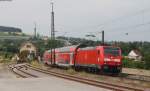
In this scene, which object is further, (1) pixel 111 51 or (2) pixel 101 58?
(1) pixel 111 51

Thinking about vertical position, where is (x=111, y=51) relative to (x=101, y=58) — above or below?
above

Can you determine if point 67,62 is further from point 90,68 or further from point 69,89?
point 69,89

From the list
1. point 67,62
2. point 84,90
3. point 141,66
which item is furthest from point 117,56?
point 141,66

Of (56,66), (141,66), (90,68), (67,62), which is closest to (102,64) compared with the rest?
(90,68)

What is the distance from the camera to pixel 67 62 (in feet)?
166

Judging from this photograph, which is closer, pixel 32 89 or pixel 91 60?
pixel 32 89

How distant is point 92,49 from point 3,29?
14446 centimetres

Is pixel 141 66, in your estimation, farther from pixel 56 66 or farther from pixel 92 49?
pixel 92 49

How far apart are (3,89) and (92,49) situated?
18948mm

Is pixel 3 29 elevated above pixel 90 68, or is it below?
above

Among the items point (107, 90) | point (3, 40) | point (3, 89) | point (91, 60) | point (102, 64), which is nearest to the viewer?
point (107, 90)

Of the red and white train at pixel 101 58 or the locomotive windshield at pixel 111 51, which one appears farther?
the locomotive windshield at pixel 111 51

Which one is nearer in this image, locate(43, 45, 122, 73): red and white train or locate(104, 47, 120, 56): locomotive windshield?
locate(43, 45, 122, 73): red and white train

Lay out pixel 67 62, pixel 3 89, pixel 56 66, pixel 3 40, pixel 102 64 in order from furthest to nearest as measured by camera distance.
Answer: pixel 3 40, pixel 56 66, pixel 67 62, pixel 102 64, pixel 3 89
